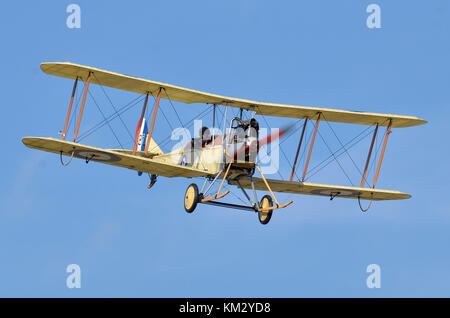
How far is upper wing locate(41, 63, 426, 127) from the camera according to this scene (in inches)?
988

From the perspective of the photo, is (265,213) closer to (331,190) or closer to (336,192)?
(331,190)

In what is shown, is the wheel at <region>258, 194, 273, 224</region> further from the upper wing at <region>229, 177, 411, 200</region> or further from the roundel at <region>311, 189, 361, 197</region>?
the roundel at <region>311, 189, 361, 197</region>

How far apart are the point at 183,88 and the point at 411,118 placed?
7032mm

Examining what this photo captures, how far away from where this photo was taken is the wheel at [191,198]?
24.7 metres

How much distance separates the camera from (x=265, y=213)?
82.0 feet

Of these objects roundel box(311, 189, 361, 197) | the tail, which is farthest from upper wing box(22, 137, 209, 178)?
the tail

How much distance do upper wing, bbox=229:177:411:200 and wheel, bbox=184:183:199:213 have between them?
7.96 ft

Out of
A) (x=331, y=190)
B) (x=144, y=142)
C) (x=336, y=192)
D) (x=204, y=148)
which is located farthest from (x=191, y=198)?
(x=144, y=142)

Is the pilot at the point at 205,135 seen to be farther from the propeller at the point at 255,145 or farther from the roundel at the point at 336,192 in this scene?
the roundel at the point at 336,192

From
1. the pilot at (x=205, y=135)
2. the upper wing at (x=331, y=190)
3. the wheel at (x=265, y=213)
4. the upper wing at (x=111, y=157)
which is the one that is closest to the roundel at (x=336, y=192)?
the upper wing at (x=331, y=190)

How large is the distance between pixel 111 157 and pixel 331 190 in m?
7.16

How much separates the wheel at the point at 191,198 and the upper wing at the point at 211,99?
2685 mm
